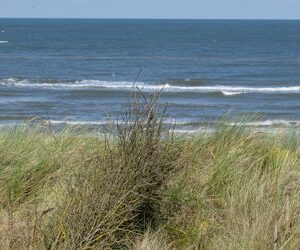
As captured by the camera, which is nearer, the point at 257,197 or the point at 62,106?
the point at 257,197

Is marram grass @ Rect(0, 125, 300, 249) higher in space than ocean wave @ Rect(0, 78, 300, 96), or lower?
higher

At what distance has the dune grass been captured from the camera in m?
4.49

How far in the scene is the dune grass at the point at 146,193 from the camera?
449 cm

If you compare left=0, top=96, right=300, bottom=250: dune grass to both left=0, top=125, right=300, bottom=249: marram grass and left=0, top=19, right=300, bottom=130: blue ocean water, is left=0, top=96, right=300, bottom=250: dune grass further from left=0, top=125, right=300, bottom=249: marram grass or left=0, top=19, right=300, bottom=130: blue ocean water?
left=0, top=19, right=300, bottom=130: blue ocean water

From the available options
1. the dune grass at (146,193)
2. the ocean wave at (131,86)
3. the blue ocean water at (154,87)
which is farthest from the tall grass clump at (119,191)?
the ocean wave at (131,86)

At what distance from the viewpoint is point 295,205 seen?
4.94 m

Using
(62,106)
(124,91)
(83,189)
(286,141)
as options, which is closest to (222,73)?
(124,91)

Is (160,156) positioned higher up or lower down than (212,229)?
higher up

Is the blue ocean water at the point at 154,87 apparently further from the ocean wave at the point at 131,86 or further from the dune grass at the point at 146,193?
the dune grass at the point at 146,193

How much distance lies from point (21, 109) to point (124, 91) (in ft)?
25.5

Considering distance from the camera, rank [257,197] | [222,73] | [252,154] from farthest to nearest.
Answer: [222,73] → [252,154] → [257,197]

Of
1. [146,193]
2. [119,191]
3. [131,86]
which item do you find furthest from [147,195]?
[131,86]

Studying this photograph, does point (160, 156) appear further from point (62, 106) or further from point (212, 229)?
point (62, 106)

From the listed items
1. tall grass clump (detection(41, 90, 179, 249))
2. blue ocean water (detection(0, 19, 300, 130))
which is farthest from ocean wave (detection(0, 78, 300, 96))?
tall grass clump (detection(41, 90, 179, 249))
